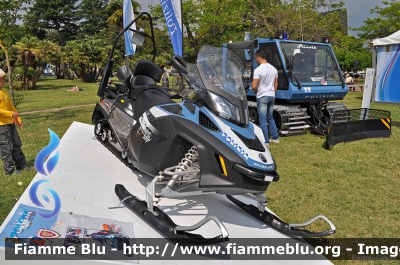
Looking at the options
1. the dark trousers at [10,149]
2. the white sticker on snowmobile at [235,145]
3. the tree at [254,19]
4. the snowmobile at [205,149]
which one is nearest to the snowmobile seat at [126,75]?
the snowmobile at [205,149]

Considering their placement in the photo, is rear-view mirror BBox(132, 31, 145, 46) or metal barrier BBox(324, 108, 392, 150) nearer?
rear-view mirror BBox(132, 31, 145, 46)

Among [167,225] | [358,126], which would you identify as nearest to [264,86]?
[358,126]

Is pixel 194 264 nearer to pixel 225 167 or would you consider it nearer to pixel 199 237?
pixel 199 237

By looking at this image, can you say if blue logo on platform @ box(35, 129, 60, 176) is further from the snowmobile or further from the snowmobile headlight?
the snowmobile headlight

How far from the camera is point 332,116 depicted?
940cm

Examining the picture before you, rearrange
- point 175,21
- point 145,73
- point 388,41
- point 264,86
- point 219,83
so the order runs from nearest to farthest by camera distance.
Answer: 1. point 219,83
2. point 145,73
3. point 264,86
4. point 175,21
5. point 388,41

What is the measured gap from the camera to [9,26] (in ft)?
29.9

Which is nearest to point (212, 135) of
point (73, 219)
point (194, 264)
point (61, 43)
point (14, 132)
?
point (194, 264)

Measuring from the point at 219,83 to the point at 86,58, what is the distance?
35228mm

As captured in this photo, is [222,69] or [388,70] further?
[388,70]

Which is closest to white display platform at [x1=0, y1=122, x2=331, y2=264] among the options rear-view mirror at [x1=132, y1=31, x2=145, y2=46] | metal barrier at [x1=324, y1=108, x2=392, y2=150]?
rear-view mirror at [x1=132, y1=31, x2=145, y2=46]

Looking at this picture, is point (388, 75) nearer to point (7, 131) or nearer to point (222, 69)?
point (222, 69)

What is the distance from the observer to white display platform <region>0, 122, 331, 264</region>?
362 centimetres

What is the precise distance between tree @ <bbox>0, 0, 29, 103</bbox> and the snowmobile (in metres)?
5.54
